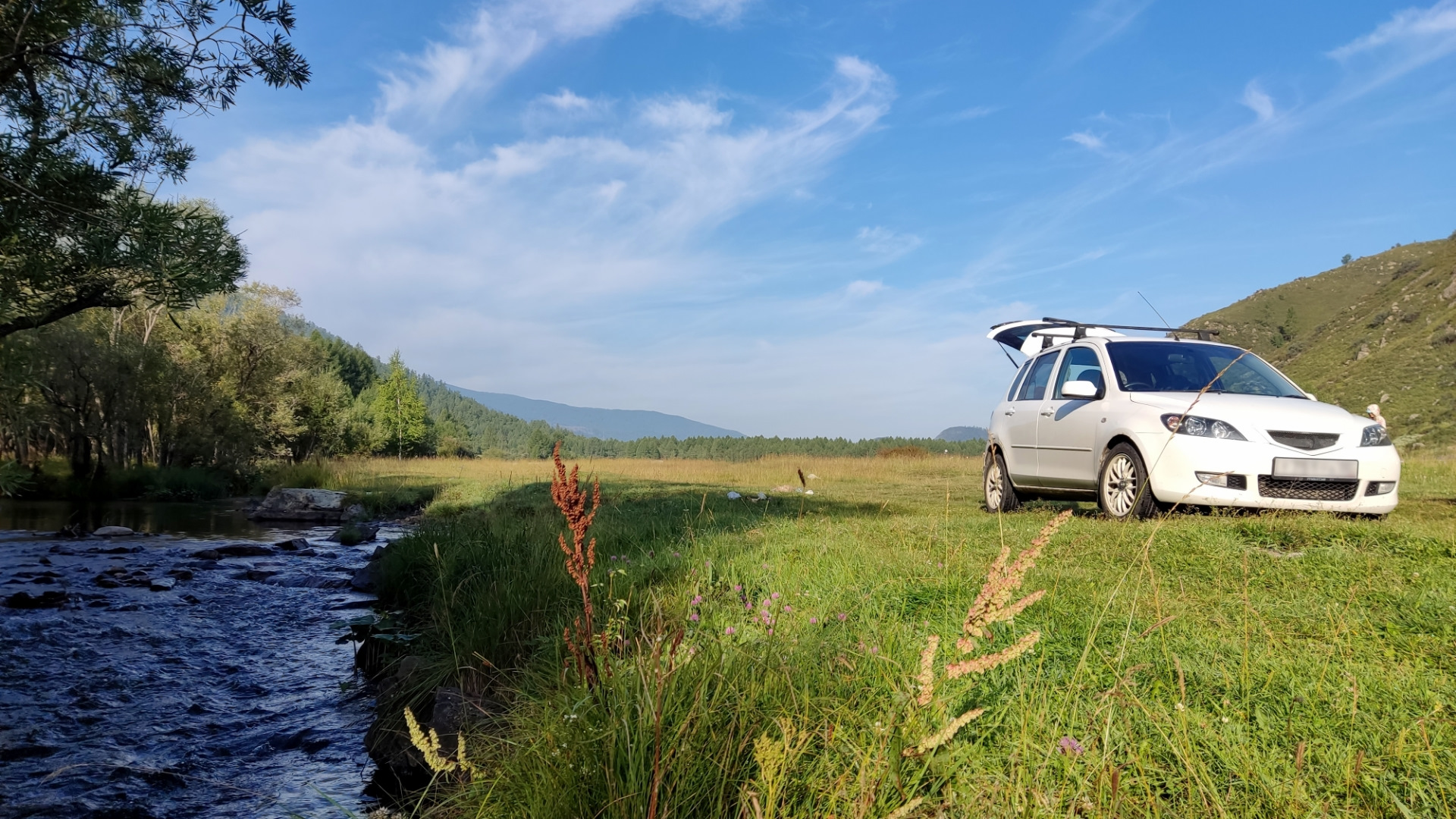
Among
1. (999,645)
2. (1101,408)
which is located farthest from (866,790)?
(1101,408)

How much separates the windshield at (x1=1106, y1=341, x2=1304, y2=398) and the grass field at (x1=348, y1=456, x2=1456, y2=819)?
1.57 metres

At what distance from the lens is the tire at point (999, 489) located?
962 centimetres

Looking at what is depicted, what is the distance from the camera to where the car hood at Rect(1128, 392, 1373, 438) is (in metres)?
6.69

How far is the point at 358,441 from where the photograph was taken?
5575 centimetres

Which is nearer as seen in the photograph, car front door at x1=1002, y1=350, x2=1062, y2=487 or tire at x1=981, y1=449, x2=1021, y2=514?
car front door at x1=1002, y1=350, x2=1062, y2=487

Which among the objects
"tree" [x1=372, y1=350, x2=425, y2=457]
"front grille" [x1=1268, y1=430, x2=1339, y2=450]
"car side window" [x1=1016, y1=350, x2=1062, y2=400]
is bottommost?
"front grille" [x1=1268, y1=430, x2=1339, y2=450]

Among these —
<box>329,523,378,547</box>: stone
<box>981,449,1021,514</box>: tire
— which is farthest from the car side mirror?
<box>329,523,378,547</box>: stone

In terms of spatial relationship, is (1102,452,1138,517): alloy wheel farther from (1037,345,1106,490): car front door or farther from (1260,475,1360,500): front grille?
(1260,475,1360,500): front grille

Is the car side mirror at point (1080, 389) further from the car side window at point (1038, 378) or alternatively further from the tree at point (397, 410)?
the tree at point (397, 410)

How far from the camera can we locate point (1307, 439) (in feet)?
22.0

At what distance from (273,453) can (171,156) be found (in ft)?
85.8

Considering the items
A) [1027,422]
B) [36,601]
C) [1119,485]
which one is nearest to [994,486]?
[1027,422]

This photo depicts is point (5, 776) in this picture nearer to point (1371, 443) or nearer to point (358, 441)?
point (1371, 443)

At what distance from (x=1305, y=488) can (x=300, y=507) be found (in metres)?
Answer: 22.2
